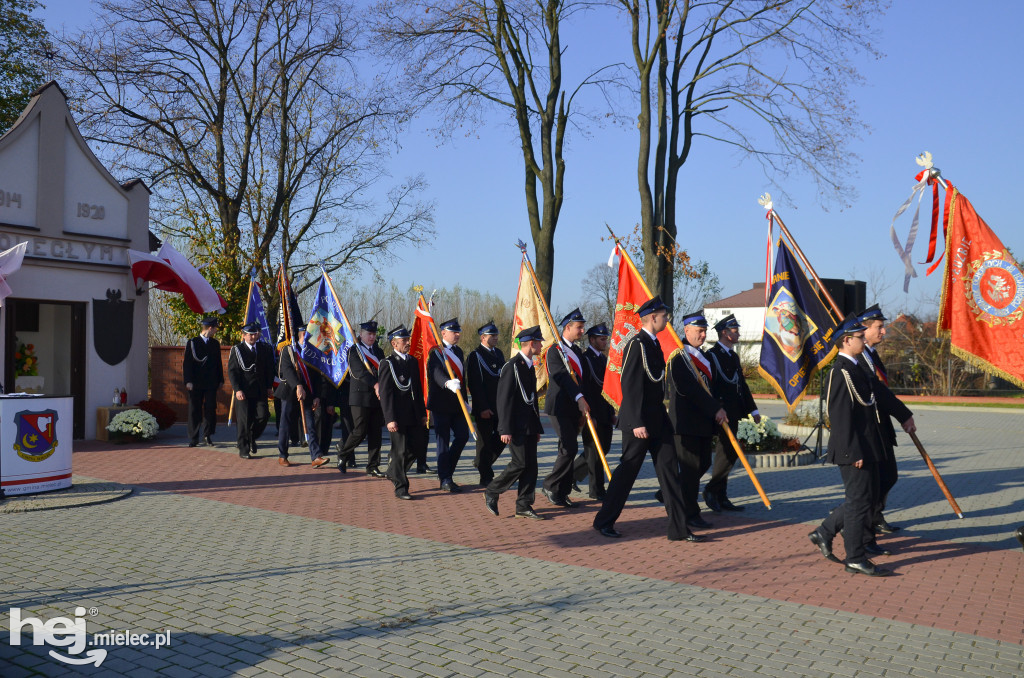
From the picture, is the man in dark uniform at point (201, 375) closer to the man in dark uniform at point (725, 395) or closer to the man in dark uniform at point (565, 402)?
the man in dark uniform at point (565, 402)

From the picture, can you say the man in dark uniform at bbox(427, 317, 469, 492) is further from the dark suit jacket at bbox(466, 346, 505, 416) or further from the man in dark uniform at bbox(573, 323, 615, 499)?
the man in dark uniform at bbox(573, 323, 615, 499)

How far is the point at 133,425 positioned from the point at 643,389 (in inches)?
401

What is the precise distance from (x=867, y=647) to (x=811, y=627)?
42 cm

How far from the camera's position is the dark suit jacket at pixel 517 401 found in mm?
8664

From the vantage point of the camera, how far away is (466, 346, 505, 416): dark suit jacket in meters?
10.2

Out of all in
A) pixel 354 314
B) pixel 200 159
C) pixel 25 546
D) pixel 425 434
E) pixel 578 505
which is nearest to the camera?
pixel 25 546

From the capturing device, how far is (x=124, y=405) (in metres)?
15.6

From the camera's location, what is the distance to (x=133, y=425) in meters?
14.8

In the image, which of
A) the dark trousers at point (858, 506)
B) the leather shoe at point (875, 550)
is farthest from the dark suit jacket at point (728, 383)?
the dark trousers at point (858, 506)

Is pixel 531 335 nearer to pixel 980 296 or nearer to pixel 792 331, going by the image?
pixel 792 331

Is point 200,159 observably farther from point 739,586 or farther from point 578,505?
point 739,586

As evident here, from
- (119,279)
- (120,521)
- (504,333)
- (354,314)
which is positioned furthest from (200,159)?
(354,314)

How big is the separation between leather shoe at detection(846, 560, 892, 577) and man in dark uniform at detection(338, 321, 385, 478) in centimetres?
603

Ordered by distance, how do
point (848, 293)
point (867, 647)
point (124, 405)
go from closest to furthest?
point (867, 647) → point (848, 293) → point (124, 405)
